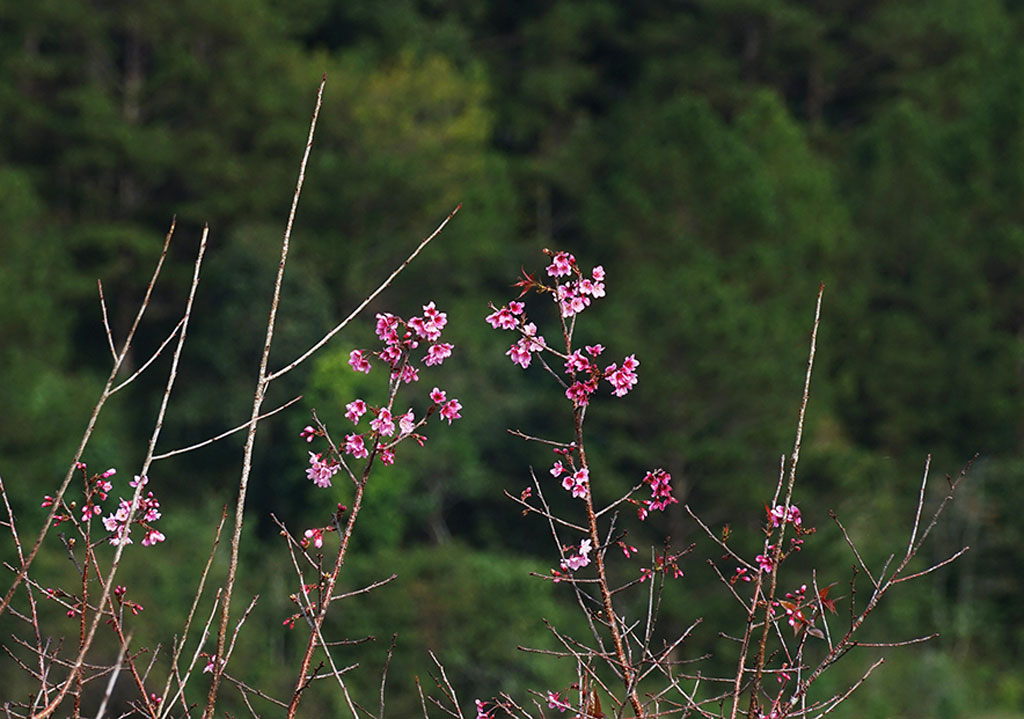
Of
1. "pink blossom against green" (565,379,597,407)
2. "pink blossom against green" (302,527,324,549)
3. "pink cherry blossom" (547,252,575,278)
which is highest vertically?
"pink cherry blossom" (547,252,575,278)

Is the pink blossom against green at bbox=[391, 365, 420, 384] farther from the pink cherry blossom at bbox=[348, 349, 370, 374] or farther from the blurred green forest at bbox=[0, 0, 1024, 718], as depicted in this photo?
the blurred green forest at bbox=[0, 0, 1024, 718]

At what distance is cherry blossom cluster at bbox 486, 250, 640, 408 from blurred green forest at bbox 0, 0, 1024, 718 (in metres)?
13.4

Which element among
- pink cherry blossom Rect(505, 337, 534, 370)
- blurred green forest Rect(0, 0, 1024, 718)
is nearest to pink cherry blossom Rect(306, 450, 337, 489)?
pink cherry blossom Rect(505, 337, 534, 370)

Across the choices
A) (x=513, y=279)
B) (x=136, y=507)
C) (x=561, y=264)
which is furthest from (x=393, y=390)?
(x=513, y=279)

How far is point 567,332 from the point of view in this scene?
2256mm

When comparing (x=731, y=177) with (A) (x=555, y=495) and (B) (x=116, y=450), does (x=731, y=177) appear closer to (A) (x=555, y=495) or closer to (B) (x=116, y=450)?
(A) (x=555, y=495)

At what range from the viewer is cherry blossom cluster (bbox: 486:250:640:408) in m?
2.28

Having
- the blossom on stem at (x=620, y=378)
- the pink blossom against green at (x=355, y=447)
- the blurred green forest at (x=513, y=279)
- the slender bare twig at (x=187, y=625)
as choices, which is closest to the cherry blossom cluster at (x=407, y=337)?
the pink blossom against green at (x=355, y=447)

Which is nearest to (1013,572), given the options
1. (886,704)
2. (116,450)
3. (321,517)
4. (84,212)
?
(886,704)

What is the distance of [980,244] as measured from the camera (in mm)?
22703

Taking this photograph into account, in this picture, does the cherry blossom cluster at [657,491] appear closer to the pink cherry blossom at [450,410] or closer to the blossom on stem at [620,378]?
the blossom on stem at [620,378]

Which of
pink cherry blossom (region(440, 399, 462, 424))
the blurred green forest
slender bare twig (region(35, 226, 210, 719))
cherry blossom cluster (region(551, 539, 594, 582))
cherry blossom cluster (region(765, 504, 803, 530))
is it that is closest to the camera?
slender bare twig (region(35, 226, 210, 719))

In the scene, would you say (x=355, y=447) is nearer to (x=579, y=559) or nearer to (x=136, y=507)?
(x=579, y=559)

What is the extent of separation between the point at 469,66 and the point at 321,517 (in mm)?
8733
